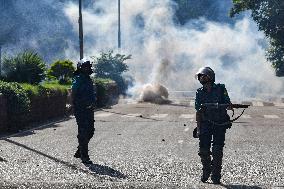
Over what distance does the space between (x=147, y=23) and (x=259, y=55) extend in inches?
602

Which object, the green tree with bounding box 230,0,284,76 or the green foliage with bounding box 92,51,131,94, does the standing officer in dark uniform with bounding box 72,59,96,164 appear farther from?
the green foliage with bounding box 92,51,131,94

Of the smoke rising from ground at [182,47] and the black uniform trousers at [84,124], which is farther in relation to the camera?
the smoke rising from ground at [182,47]

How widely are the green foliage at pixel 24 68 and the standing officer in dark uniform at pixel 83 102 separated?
16645mm

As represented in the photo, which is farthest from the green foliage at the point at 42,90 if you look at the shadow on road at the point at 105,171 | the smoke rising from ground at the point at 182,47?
the smoke rising from ground at the point at 182,47

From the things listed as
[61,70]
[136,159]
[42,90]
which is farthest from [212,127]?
[61,70]

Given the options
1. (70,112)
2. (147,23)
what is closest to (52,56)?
(147,23)

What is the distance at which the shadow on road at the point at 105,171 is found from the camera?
10.3m

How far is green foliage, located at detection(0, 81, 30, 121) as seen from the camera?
19297mm

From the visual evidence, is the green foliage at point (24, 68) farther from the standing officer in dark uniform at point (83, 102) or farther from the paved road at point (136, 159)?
the standing officer in dark uniform at point (83, 102)

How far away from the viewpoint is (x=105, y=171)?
10.8m

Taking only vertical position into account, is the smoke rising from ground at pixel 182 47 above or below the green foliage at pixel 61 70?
above

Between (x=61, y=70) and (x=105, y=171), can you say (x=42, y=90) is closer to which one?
(x=105, y=171)

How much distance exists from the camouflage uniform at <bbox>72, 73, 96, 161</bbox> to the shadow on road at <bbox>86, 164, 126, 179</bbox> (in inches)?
29.3

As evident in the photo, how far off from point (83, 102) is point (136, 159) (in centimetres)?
148
